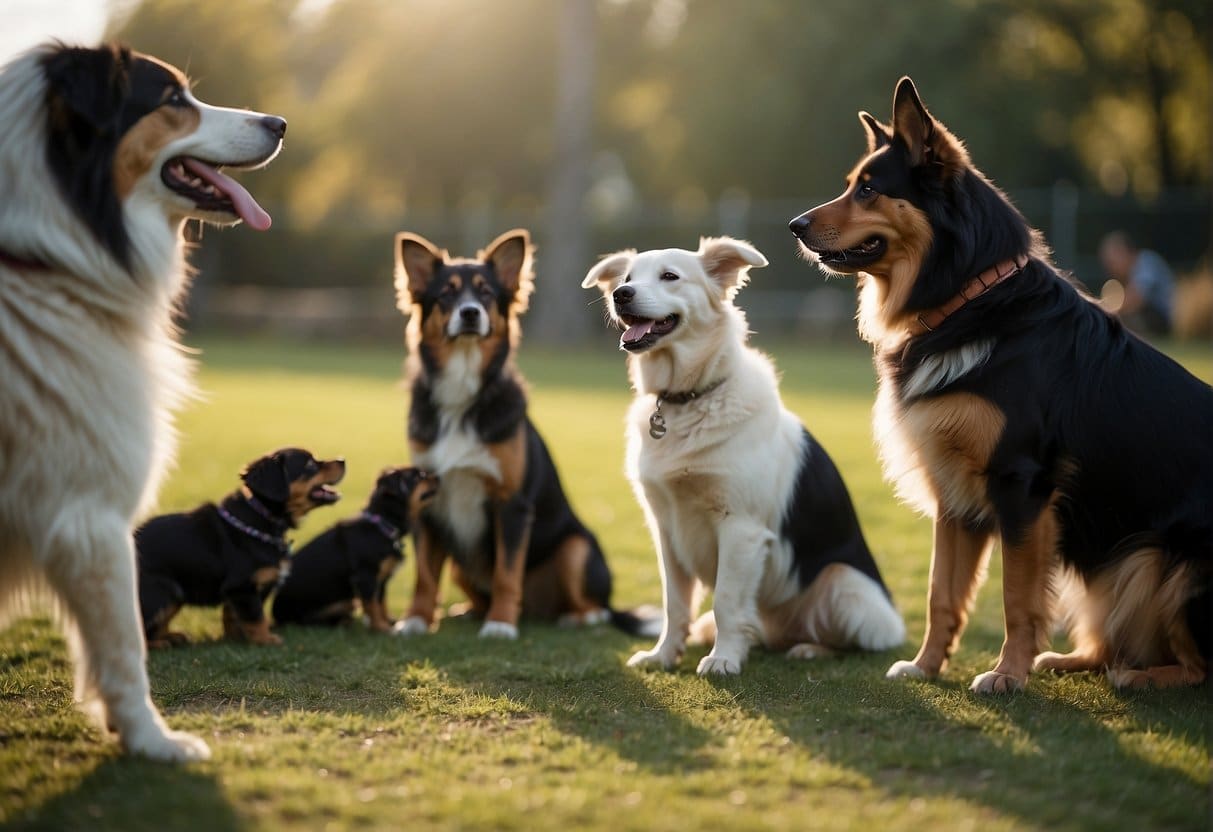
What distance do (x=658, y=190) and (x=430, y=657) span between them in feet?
104

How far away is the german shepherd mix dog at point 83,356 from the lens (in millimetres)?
3365

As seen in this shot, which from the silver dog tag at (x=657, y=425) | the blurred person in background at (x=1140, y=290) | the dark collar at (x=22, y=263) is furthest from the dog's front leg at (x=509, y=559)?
the blurred person in background at (x=1140, y=290)

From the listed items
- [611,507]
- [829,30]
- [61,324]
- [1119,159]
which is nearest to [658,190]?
[829,30]

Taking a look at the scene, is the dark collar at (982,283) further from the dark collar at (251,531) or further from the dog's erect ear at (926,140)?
the dark collar at (251,531)

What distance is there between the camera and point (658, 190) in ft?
118

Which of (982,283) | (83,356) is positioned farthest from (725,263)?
(83,356)

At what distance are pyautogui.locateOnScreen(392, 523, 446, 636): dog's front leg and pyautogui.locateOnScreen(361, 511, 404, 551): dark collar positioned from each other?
175 mm

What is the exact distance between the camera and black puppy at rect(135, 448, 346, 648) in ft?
17.3

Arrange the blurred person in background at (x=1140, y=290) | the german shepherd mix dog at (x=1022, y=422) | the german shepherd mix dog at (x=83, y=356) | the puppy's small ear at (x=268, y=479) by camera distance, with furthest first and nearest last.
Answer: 1. the blurred person in background at (x=1140, y=290)
2. the puppy's small ear at (x=268, y=479)
3. the german shepherd mix dog at (x=1022, y=422)
4. the german shepherd mix dog at (x=83, y=356)

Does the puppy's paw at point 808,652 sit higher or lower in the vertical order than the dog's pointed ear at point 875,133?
lower

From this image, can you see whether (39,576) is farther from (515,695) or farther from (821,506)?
(821,506)

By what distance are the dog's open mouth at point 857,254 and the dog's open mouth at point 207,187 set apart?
7.20 ft

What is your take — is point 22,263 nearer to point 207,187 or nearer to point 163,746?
point 207,187

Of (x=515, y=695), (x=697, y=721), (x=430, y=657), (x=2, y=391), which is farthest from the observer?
(x=430, y=657)
